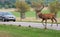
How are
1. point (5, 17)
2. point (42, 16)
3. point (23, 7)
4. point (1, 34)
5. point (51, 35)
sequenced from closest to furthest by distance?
1. point (1, 34)
2. point (51, 35)
3. point (42, 16)
4. point (5, 17)
5. point (23, 7)

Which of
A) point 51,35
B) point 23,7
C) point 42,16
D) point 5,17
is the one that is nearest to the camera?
point 51,35

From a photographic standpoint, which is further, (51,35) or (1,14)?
(1,14)

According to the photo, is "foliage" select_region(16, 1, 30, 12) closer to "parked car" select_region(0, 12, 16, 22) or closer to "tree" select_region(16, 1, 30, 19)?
"tree" select_region(16, 1, 30, 19)

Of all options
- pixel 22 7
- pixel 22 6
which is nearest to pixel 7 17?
pixel 22 6

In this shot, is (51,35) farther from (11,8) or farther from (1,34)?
(11,8)

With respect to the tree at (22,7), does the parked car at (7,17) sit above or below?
below

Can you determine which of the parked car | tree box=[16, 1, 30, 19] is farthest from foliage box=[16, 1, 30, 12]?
the parked car

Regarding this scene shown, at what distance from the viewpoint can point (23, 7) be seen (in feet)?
185

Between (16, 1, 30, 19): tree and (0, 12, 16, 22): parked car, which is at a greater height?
(16, 1, 30, 19): tree

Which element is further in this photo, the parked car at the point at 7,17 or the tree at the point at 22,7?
the tree at the point at 22,7

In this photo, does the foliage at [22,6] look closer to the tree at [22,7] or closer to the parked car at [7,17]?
the tree at [22,7]

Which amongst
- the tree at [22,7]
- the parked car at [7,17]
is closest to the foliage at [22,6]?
the tree at [22,7]

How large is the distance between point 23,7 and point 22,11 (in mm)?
934

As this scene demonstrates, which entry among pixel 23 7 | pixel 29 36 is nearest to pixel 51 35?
pixel 29 36
